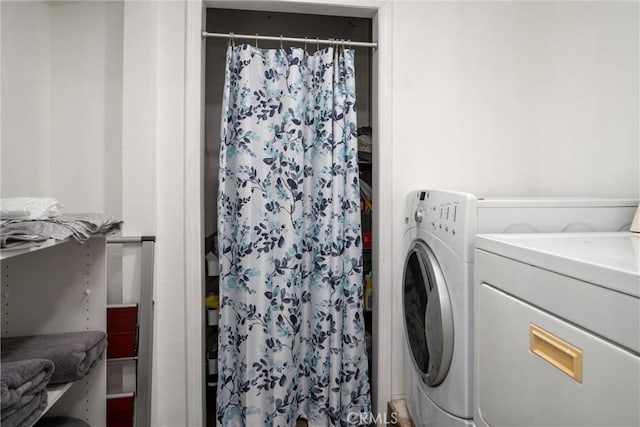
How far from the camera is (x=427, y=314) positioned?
1209mm

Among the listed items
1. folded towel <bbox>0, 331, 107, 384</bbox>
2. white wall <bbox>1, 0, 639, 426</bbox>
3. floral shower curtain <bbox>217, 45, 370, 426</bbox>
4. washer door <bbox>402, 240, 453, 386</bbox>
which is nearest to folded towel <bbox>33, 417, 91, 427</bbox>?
folded towel <bbox>0, 331, 107, 384</bbox>

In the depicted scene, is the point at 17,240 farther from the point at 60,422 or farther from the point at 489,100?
the point at 489,100

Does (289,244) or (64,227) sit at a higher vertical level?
(64,227)

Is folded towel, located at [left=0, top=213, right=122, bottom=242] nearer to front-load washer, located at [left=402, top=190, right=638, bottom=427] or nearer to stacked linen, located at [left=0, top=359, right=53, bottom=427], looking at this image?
stacked linen, located at [left=0, top=359, right=53, bottom=427]

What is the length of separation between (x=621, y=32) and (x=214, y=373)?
7.85 feet

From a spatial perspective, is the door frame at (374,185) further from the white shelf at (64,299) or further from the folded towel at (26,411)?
the folded towel at (26,411)

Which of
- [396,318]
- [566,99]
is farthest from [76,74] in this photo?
[566,99]

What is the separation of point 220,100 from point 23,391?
1.80 m

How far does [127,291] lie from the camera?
141 centimetres

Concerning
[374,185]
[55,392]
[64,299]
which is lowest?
[55,392]

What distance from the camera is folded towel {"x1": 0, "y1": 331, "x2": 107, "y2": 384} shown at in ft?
3.07

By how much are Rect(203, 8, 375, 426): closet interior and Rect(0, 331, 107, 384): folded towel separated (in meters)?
0.73

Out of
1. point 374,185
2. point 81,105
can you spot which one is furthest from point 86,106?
point 374,185

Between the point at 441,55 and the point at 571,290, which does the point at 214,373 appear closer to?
the point at 571,290
